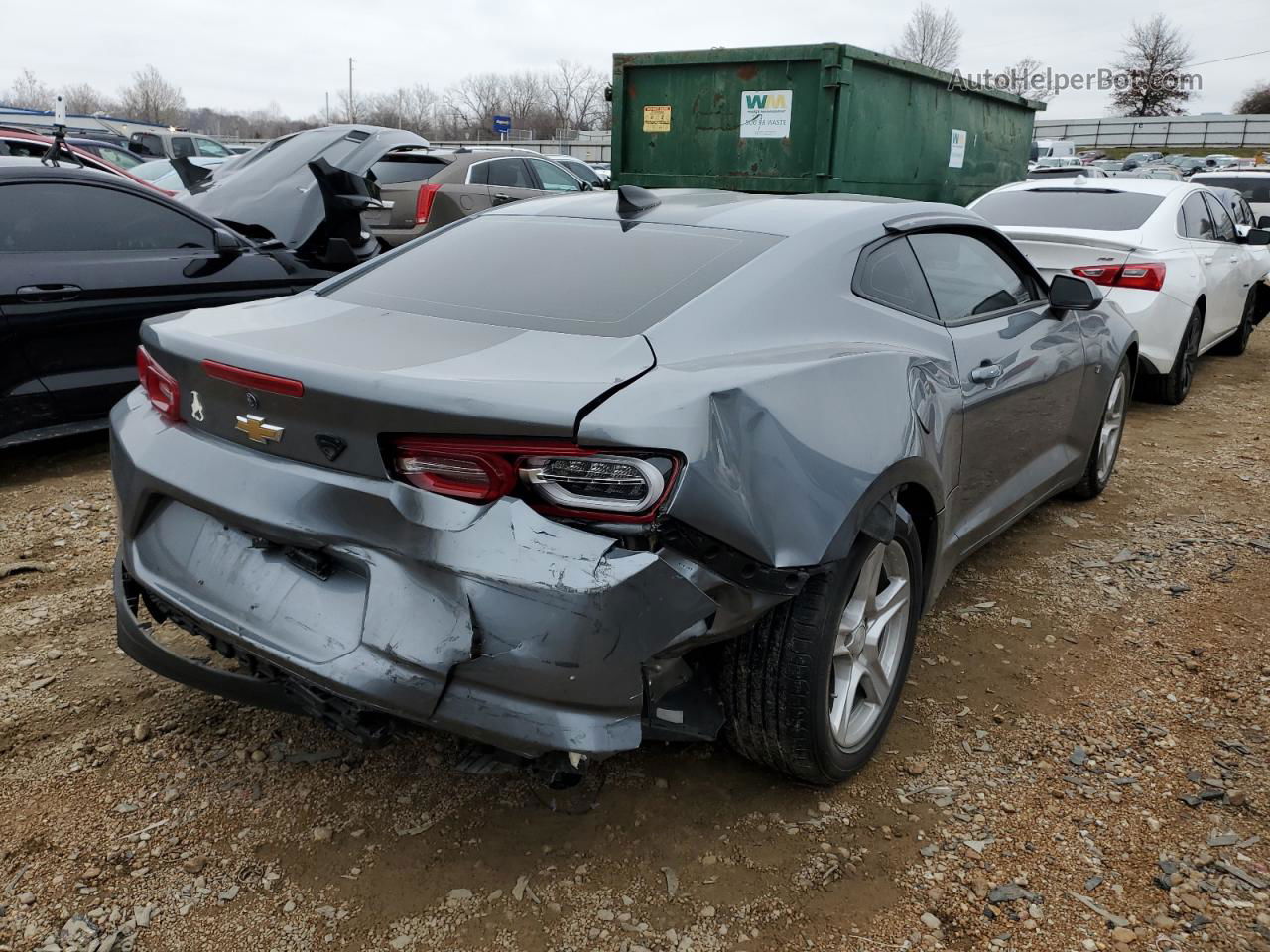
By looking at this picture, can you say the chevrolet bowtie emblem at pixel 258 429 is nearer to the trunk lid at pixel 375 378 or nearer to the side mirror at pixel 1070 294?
the trunk lid at pixel 375 378

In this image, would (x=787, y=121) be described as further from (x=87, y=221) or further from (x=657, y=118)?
(x=87, y=221)

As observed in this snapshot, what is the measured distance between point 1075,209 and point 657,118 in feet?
11.4

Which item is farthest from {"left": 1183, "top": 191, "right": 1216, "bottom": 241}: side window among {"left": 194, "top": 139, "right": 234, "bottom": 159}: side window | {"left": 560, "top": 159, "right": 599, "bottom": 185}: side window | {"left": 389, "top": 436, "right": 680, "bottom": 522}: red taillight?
{"left": 194, "top": 139, "right": 234, "bottom": 159}: side window

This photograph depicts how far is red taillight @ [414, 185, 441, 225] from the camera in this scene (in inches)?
343

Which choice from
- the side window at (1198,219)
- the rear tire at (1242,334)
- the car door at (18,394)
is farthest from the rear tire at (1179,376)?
the car door at (18,394)

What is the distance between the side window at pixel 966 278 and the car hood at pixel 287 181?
394 centimetres

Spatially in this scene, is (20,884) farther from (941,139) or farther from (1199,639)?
(941,139)

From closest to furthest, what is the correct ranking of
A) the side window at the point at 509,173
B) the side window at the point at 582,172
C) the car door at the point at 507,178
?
the car door at the point at 507,178 → the side window at the point at 509,173 → the side window at the point at 582,172

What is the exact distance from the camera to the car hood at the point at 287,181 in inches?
238

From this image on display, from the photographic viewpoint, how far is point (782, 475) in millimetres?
1986

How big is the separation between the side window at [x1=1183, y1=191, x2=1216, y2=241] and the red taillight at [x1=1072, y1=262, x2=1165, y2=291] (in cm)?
94

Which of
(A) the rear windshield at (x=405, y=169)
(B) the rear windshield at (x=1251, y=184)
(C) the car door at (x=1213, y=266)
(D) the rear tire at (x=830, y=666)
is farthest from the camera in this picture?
(B) the rear windshield at (x=1251, y=184)

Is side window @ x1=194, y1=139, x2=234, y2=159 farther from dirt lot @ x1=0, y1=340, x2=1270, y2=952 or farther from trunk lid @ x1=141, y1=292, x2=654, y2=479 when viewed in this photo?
trunk lid @ x1=141, y1=292, x2=654, y2=479

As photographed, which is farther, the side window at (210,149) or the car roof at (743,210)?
the side window at (210,149)
